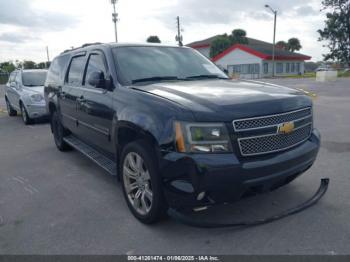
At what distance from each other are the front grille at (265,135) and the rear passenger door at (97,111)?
1.63 meters

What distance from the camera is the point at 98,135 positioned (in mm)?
4332

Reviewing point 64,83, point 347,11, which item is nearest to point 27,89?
point 64,83

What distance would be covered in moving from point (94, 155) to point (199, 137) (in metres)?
2.39

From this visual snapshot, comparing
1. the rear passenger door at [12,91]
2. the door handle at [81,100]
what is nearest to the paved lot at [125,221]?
the door handle at [81,100]

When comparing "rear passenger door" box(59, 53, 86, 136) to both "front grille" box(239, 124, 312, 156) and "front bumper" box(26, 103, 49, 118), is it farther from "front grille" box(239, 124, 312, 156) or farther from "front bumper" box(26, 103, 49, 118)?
"front bumper" box(26, 103, 49, 118)

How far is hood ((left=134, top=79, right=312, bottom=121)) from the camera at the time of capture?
279cm

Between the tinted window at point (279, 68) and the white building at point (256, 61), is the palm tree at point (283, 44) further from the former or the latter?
the tinted window at point (279, 68)

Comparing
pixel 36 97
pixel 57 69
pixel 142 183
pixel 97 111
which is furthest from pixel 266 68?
pixel 142 183

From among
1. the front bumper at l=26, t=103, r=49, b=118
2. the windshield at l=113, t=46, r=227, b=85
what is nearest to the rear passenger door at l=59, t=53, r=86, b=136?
the windshield at l=113, t=46, r=227, b=85

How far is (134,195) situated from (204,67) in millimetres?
2148

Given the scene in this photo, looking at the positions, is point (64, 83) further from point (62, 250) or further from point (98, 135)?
point (62, 250)

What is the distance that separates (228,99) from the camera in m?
2.99

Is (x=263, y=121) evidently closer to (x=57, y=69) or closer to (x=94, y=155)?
(x=94, y=155)

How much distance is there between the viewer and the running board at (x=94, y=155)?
160 inches
